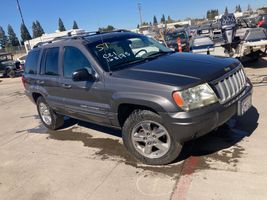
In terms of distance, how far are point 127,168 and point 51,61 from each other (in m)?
2.72

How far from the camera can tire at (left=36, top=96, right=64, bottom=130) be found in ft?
21.8

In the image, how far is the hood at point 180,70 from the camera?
3852 millimetres

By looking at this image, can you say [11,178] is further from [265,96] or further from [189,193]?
[265,96]

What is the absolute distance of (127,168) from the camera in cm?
438

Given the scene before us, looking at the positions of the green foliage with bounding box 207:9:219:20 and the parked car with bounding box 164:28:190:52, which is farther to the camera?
the green foliage with bounding box 207:9:219:20

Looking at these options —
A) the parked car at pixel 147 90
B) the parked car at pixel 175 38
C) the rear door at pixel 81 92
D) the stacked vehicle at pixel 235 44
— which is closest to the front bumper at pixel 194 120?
the parked car at pixel 147 90

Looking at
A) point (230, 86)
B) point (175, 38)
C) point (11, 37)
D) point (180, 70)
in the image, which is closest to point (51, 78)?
point (180, 70)

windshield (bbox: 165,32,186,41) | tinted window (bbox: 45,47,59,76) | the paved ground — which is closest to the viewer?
the paved ground

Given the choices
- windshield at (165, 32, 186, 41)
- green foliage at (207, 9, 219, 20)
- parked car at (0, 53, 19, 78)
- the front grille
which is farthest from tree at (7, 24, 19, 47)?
the front grille

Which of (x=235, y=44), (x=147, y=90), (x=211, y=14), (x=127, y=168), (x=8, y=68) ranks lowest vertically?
(x=127, y=168)

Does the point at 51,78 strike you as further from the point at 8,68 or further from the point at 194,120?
the point at 8,68

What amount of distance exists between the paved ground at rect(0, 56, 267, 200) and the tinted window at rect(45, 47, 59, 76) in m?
1.37

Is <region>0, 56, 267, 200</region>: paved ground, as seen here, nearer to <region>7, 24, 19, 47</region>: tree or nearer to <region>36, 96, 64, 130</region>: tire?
<region>36, 96, 64, 130</region>: tire

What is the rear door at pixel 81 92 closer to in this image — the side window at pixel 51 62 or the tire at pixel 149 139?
the side window at pixel 51 62
